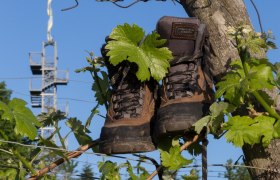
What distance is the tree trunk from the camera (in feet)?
7.09

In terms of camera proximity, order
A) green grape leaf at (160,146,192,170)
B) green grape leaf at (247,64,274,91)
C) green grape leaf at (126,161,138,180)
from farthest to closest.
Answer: green grape leaf at (126,161,138,180) → green grape leaf at (160,146,192,170) → green grape leaf at (247,64,274,91)

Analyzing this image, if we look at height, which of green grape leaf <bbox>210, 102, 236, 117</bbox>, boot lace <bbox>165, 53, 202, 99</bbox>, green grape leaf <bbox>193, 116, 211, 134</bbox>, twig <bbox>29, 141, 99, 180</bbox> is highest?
boot lace <bbox>165, 53, 202, 99</bbox>

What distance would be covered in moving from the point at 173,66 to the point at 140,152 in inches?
10.3

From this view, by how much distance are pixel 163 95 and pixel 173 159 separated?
20 cm

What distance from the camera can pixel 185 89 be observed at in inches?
85.0

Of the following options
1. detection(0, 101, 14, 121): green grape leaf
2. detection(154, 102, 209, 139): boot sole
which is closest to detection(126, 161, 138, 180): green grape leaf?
detection(154, 102, 209, 139): boot sole

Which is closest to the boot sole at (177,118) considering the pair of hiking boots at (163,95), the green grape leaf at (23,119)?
the pair of hiking boots at (163,95)

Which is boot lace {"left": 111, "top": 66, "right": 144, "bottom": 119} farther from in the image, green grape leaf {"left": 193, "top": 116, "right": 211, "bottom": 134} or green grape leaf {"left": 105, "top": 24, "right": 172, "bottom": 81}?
green grape leaf {"left": 193, "top": 116, "right": 211, "bottom": 134}

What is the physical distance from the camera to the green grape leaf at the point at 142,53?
2113 mm

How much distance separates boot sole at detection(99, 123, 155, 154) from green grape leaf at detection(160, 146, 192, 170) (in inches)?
2.6

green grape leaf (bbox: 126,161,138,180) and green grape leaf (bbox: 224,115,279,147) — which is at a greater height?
green grape leaf (bbox: 224,115,279,147)

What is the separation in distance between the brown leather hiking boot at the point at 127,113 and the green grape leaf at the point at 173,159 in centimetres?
7

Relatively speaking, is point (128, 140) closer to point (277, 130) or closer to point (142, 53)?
point (142, 53)

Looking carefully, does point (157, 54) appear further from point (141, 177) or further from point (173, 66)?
point (141, 177)
